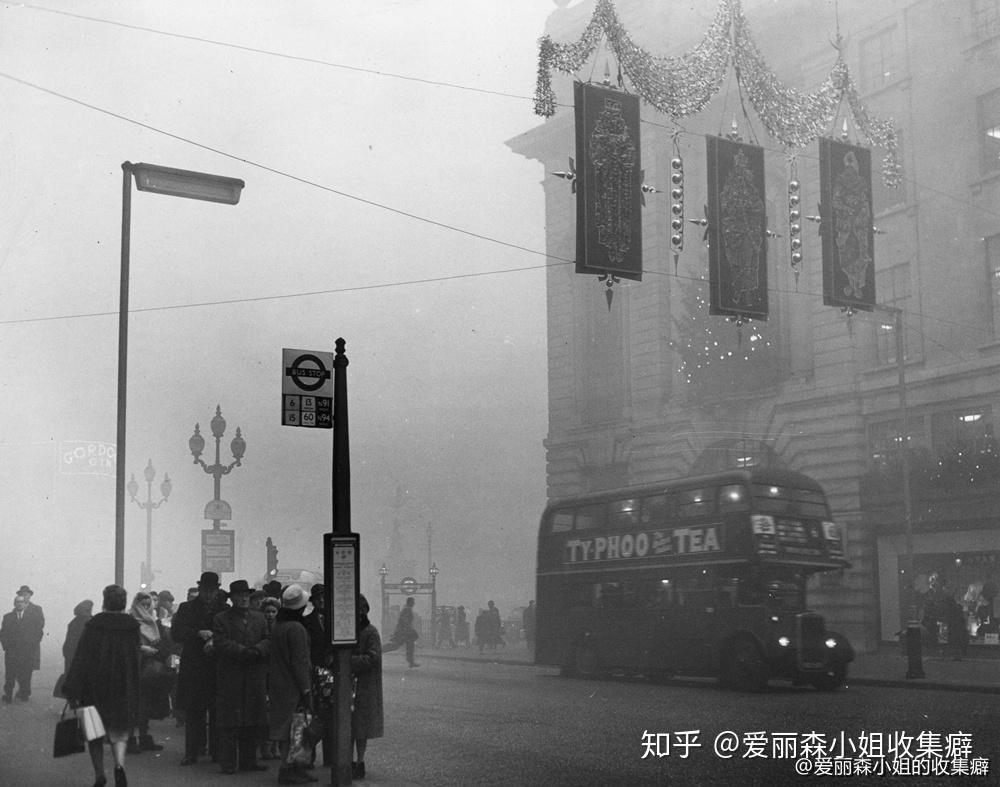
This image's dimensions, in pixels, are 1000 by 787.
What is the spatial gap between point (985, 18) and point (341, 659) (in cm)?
2373

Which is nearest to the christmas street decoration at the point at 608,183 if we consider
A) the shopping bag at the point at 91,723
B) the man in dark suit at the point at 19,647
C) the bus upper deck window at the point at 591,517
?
the bus upper deck window at the point at 591,517

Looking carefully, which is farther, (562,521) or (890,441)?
(890,441)

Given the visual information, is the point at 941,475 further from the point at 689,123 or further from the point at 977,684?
the point at 689,123

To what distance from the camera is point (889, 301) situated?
2877cm

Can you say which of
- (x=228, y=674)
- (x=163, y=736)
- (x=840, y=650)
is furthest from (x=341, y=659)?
(x=840, y=650)

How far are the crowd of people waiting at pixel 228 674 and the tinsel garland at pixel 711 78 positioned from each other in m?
9.46

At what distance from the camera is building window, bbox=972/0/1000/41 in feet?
86.9

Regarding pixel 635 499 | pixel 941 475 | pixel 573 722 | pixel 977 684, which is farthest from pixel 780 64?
pixel 573 722

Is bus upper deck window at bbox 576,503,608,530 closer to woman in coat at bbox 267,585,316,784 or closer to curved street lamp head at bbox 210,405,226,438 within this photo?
curved street lamp head at bbox 210,405,226,438

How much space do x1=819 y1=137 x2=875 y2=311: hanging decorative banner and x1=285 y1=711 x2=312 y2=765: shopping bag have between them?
40.6 ft

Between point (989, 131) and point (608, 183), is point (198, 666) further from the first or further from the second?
point (989, 131)

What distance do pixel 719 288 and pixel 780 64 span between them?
51.0 feet

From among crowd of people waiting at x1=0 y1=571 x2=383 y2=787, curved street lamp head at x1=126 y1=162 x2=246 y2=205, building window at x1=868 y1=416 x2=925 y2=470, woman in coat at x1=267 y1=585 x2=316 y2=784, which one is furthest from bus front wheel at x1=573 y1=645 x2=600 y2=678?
woman in coat at x1=267 y1=585 x2=316 y2=784

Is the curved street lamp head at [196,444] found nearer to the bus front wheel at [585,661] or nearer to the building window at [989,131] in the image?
the bus front wheel at [585,661]
